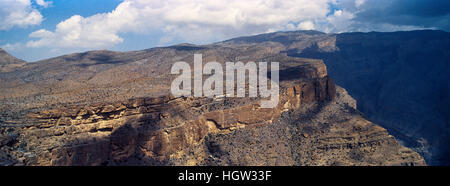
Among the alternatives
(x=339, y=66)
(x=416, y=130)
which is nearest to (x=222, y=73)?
(x=416, y=130)
